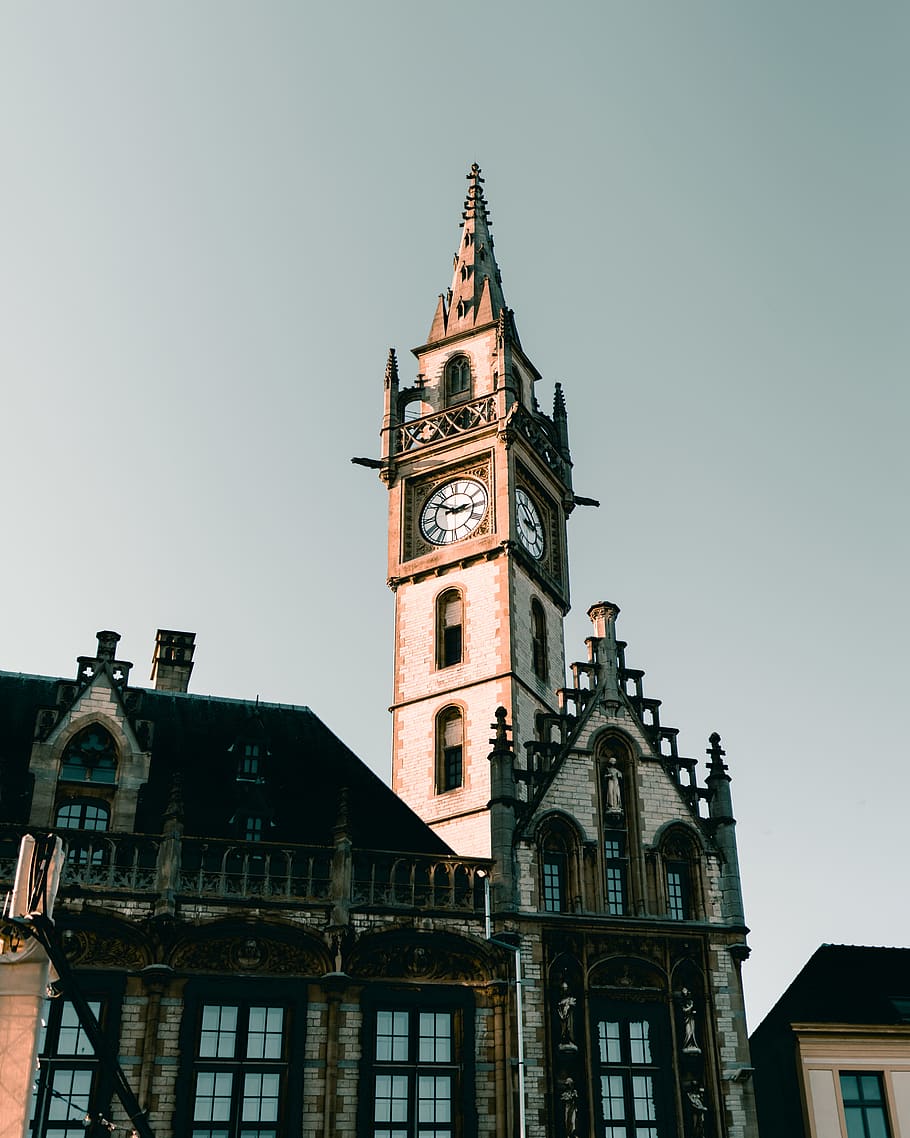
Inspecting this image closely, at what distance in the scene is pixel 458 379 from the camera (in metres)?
43.8

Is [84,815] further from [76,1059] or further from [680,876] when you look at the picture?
[680,876]

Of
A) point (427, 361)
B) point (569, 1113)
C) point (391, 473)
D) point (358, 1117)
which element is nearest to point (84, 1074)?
point (358, 1117)

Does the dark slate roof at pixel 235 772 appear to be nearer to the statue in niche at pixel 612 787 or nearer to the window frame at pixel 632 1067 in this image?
the statue in niche at pixel 612 787

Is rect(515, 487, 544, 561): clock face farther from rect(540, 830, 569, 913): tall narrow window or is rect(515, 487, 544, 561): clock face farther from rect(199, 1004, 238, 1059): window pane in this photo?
rect(199, 1004, 238, 1059): window pane

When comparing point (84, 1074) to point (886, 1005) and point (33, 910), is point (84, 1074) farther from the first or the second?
point (886, 1005)

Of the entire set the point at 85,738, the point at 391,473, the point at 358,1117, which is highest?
the point at 391,473

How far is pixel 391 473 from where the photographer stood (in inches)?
1652

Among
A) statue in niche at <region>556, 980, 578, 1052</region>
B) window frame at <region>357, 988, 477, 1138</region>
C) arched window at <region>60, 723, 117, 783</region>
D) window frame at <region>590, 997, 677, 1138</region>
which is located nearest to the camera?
window frame at <region>357, 988, 477, 1138</region>

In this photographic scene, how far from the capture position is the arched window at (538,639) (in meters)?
38.4

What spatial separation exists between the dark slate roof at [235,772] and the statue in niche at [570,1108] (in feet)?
20.9

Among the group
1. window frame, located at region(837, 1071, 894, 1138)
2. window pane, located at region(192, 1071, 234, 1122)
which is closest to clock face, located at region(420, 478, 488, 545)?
window frame, located at region(837, 1071, 894, 1138)

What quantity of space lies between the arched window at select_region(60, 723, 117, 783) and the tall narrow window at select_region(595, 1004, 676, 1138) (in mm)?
12215

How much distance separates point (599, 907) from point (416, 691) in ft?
35.5

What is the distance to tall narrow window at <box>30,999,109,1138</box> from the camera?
952 inches
